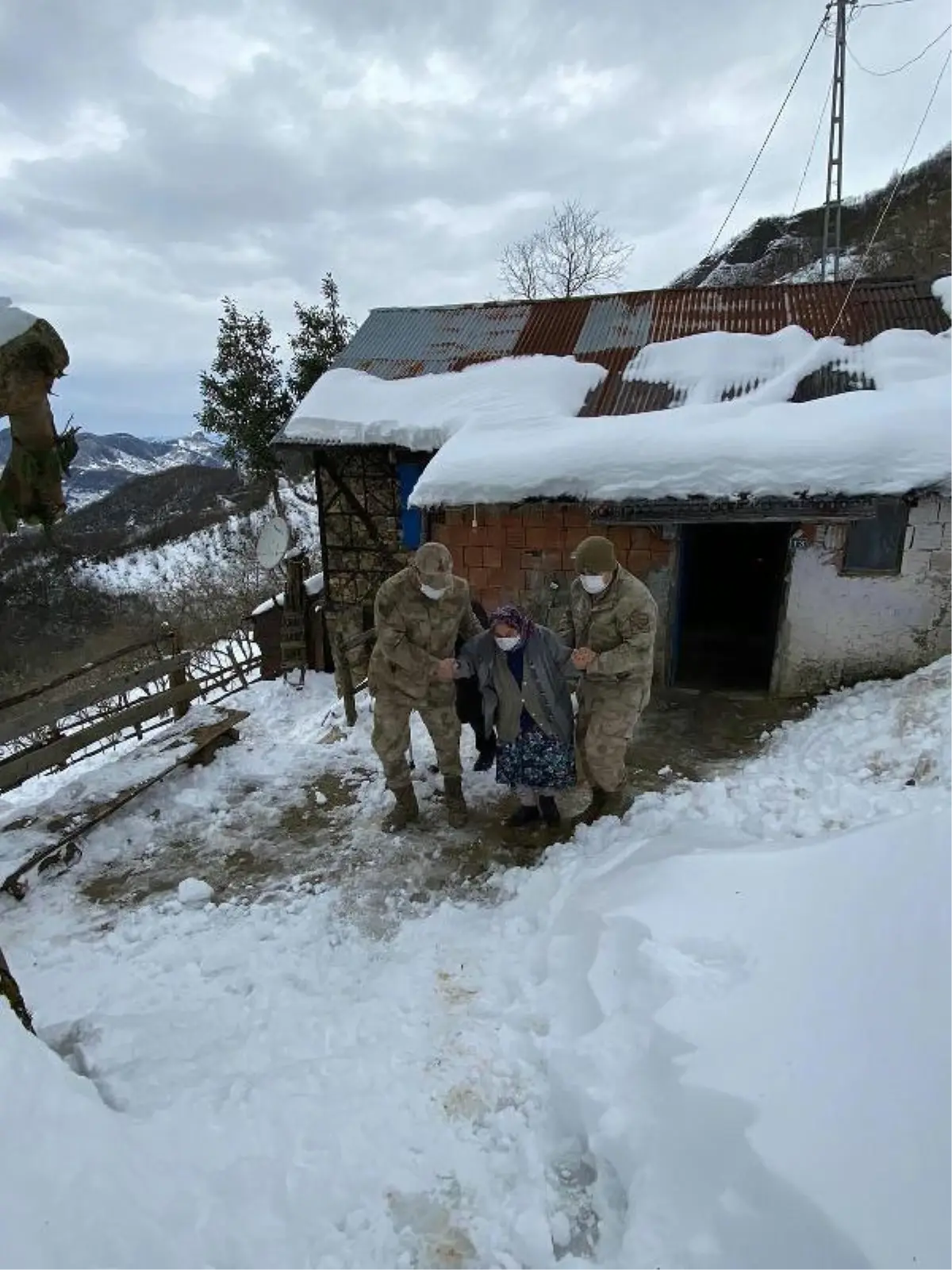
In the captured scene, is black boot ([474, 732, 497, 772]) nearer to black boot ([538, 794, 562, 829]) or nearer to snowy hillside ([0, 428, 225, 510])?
black boot ([538, 794, 562, 829])

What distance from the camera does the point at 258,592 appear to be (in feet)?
77.6

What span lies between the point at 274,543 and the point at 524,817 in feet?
26.2

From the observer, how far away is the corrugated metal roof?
757cm

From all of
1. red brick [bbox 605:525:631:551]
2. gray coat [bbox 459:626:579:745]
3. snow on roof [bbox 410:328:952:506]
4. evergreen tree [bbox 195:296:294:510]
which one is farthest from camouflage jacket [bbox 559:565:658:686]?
evergreen tree [bbox 195:296:294:510]

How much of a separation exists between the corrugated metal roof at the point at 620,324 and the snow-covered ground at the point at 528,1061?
5459 millimetres

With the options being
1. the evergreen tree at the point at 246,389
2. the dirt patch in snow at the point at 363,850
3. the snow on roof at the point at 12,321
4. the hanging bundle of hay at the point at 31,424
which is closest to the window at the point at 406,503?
the dirt patch in snow at the point at 363,850

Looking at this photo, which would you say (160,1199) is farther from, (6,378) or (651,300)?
(651,300)

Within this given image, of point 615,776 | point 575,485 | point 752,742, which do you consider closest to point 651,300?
point 575,485

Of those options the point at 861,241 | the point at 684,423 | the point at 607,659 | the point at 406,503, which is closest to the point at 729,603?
the point at 684,423

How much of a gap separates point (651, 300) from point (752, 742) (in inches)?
260

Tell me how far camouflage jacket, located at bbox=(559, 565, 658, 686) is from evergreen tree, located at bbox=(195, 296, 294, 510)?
1632 cm

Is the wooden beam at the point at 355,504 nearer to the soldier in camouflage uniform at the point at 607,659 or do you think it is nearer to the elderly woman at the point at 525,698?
the elderly woman at the point at 525,698

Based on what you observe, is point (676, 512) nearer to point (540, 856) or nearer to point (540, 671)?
point (540, 671)

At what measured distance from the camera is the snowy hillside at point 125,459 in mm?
63688
